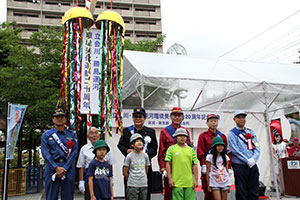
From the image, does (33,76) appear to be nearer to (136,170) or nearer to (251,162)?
(136,170)

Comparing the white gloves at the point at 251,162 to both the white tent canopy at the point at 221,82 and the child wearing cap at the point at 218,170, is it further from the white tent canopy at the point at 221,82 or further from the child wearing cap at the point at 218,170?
the white tent canopy at the point at 221,82

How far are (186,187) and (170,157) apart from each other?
1.37 ft

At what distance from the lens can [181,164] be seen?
3400 mm

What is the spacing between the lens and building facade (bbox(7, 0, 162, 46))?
33625 millimetres

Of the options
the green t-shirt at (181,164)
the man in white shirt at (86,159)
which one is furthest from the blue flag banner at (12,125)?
the green t-shirt at (181,164)

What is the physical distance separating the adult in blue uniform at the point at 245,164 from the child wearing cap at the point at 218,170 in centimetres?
25

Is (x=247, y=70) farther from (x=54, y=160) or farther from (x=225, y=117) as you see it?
(x=54, y=160)

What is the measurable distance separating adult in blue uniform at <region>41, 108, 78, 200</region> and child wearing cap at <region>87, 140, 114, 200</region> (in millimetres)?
290

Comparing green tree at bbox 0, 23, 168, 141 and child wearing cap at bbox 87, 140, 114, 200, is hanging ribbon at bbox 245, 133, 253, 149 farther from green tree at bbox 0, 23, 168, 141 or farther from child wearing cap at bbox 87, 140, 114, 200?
green tree at bbox 0, 23, 168, 141

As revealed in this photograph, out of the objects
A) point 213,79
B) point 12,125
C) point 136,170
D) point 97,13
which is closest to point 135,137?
point 136,170

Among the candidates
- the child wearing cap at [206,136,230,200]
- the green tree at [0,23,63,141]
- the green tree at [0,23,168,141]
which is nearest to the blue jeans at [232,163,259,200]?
the child wearing cap at [206,136,230,200]

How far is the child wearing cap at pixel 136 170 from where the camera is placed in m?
3.33

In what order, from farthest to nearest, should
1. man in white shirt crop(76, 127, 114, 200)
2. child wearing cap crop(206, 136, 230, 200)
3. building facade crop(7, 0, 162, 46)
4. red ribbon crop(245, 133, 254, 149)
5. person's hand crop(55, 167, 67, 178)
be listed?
building facade crop(7, 0, 162, 46) → red ribbon crop(245, 133, 254, 149) → man in white shirt crop(76, 127, 114, 200) → child wearing cap crop(206, 136, 230, 200) → person's hand crop(55, 167, 67, 178)

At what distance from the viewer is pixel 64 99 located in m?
4.51
